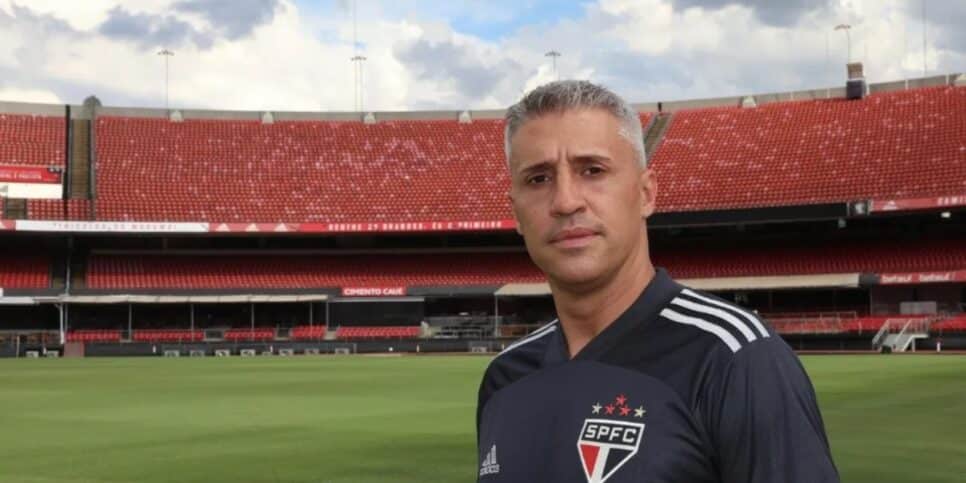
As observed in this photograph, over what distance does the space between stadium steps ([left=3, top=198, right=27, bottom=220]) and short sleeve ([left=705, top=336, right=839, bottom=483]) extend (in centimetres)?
5965

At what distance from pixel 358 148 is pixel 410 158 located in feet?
11.9

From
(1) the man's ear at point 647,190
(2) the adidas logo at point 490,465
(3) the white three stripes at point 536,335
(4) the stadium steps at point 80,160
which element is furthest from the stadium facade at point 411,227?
(2) the adidas logo at point 490,465

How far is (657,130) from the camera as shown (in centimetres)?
6656

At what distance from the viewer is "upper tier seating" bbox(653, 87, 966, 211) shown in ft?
178

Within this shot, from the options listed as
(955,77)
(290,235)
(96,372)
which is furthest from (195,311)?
(955,77)

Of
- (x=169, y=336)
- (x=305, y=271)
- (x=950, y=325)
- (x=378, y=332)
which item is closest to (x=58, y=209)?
(x=169, y=336)

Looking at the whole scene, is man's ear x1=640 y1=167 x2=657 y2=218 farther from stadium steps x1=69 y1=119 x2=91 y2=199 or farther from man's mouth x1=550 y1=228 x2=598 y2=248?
stadium steps x1=69 y1=119 x2=91 y2=199

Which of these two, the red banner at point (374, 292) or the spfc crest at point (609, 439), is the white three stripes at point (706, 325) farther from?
the red banner at point (374, 292)

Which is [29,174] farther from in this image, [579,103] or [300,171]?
[579,103]

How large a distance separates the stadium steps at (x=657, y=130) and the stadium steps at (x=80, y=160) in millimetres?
32703

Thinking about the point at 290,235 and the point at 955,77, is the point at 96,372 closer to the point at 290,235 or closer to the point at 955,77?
the point at 290,235

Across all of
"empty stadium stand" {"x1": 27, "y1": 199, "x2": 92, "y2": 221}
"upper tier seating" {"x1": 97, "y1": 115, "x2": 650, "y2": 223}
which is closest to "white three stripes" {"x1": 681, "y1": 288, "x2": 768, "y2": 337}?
"upper tier seating" {"x1": 97, "y1": 115, "x2": 650, "y2": 223}

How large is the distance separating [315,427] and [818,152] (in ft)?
157

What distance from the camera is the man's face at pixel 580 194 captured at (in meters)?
2.75
